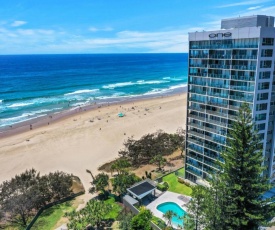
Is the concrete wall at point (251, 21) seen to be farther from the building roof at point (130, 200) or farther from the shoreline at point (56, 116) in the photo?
the shoreline at point (56, 116)

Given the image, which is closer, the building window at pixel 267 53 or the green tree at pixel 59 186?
the building window at pixel 267 53

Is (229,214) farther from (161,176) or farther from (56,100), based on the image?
(56,100)

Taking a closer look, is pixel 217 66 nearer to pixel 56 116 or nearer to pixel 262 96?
pixel 262 96

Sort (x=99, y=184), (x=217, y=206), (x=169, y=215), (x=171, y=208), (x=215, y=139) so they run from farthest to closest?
(x=99, y=184) → (x=215, y=139) → (x=171, y=208) → (x=169, y=215) → (x=217, y=206)

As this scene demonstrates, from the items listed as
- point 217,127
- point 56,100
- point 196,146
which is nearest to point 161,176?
point 196,146

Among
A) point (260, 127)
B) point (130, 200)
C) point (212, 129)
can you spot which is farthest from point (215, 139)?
point (130, 200)

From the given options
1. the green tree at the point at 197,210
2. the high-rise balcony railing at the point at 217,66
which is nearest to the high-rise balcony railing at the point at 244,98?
the high-rise balcony railing at the point at 217,66
